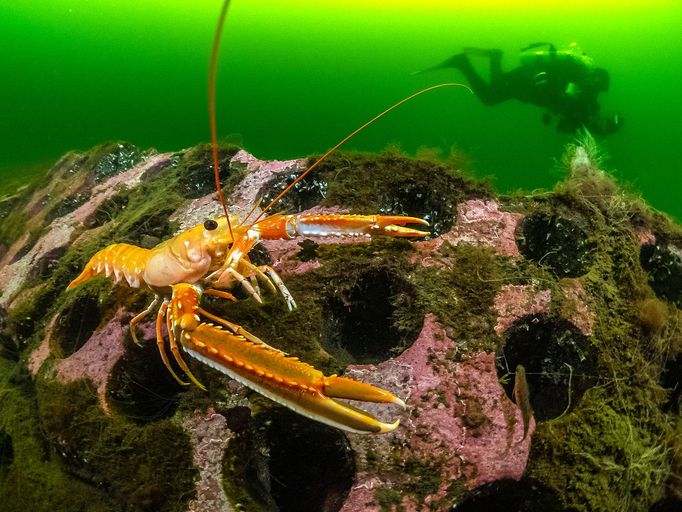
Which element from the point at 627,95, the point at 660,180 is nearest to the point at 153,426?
the point at 660,180

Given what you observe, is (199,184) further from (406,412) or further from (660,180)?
(660,180)

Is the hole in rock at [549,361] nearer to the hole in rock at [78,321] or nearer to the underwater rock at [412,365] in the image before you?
the underwater rock at [412,365]

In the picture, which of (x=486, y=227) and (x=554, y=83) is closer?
(x=486, y=227)

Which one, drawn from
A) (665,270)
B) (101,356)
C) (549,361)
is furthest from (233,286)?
(665,270)

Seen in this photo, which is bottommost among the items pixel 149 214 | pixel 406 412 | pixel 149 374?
pixel 149 374

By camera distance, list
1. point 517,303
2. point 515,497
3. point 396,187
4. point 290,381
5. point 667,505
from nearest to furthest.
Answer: point 290,381 → point 515,497 → point 517,303 → point 667,505 → point 396,187

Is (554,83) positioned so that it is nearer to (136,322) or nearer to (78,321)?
(136,322)
